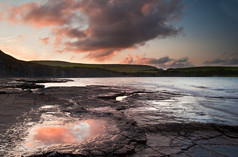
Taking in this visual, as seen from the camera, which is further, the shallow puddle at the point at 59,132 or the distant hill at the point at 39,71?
the distant hill at the point at 39,71

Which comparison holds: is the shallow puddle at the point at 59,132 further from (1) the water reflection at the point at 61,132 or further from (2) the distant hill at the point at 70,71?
(2) the distant hill at the point at 70,71

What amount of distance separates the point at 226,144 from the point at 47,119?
685 cm

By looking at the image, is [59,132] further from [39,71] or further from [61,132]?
[39,71]

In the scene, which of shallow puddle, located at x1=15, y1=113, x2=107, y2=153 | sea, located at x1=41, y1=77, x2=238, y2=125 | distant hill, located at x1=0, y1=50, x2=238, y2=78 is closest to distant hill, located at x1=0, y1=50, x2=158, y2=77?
distant hill, located at x1=0, y1=50, x2=238, y2=78

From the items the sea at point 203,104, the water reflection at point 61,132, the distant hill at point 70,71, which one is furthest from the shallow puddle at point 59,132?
the distant hill at point 70,71

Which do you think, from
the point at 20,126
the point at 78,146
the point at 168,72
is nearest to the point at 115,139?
the point at 78,146

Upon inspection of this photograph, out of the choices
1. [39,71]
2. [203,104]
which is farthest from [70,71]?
[203,104]

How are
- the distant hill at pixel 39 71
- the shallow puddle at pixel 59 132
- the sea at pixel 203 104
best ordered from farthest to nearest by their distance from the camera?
the distant hill at pixel 39 71, the sea at pixel 203 104, the shallow puddle at pixel 59 132

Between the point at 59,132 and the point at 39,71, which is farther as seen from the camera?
the point at 39,71

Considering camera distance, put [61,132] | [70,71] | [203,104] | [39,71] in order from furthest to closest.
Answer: [70,71] → [39,71] → [203,104] → [61,132]

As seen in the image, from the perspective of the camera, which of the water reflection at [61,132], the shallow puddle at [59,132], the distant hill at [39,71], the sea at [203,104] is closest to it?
the shallow puddle at [59,132]

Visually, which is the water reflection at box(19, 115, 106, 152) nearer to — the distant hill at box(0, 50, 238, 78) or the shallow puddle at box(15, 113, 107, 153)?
the shallow puddle at box(15, 113, 107, 153)

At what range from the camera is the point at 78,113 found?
7.89 metres

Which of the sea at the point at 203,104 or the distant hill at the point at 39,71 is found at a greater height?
the distant hill at the point at 39,71
